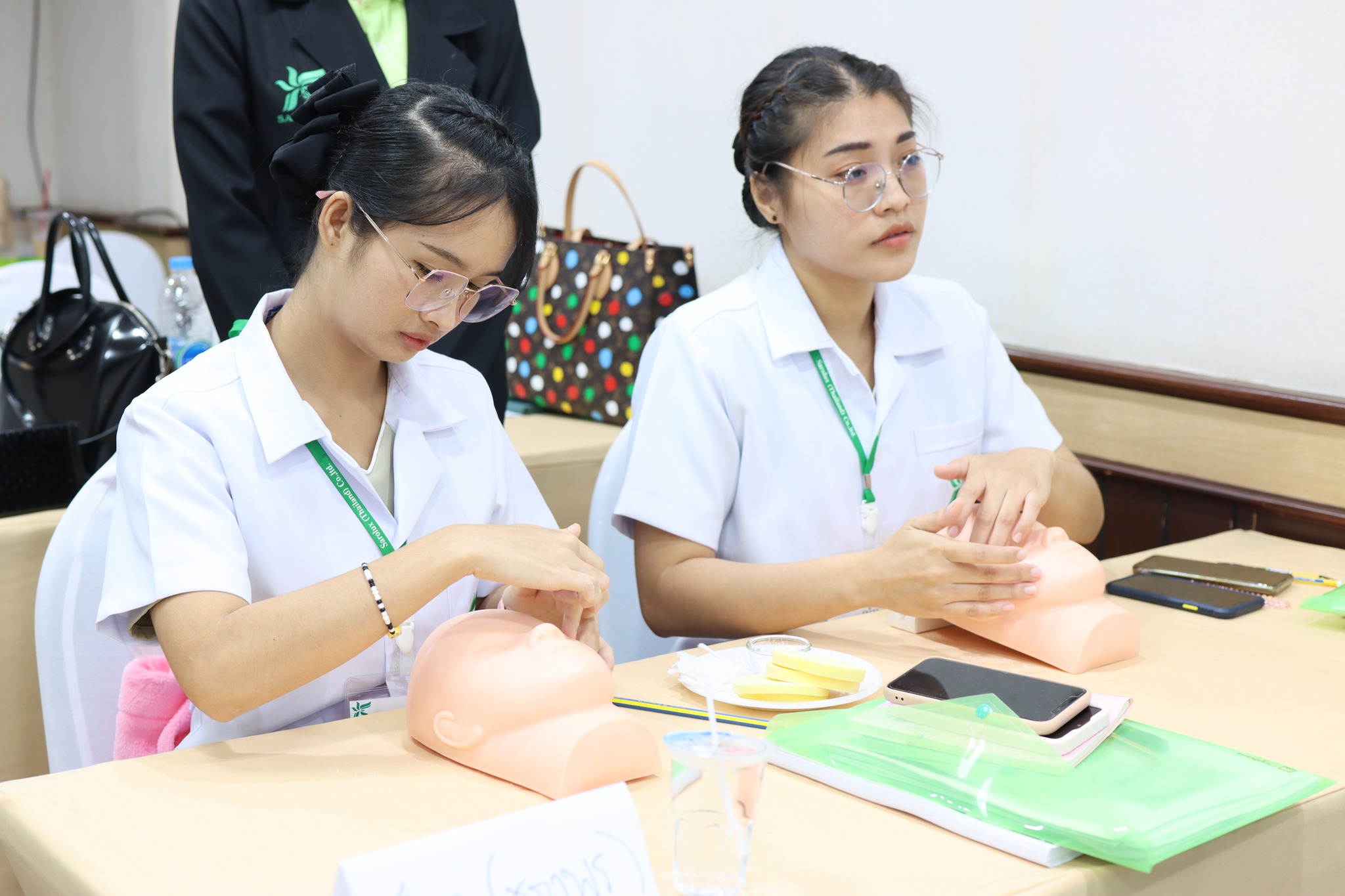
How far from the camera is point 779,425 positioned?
1756mm

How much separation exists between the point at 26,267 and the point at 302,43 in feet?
4.01

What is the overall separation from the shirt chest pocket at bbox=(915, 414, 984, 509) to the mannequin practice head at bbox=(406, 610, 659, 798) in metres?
0.82

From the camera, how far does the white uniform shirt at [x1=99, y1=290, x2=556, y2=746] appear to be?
1.20 metres

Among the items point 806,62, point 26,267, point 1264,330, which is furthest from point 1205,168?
point 26,267

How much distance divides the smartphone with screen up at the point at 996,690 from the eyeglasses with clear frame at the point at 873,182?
696 mm

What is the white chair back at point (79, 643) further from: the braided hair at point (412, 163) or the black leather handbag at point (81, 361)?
the black leather handbag at point (81, 361)

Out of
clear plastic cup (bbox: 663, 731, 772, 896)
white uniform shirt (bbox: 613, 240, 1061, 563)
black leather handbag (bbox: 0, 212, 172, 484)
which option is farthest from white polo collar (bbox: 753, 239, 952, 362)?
black leather handbag (bbox: 0, 212, 172, 484)

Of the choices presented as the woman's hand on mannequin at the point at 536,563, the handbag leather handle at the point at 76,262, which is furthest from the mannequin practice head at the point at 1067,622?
the handbag leather handle at the point at 76,262

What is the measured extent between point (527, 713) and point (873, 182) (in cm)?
97

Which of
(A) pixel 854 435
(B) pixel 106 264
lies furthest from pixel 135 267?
(A) pixel 854 435

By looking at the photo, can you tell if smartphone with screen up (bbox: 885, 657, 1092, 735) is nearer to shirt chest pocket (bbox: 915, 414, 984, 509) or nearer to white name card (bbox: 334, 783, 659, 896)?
white name card (bbox: 334, 783, 659, 896)

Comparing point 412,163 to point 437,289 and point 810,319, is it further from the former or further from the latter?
point 810,319

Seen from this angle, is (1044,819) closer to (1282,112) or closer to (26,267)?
(1282,112)

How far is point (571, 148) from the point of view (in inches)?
139
